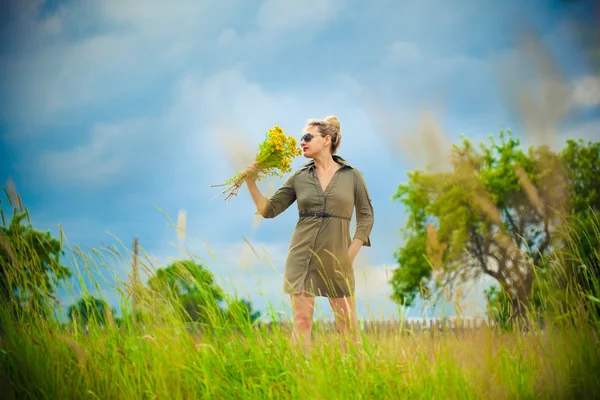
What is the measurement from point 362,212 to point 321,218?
1.38 feet

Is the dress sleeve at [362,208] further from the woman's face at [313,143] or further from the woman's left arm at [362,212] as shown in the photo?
the woman's face at [313,143]

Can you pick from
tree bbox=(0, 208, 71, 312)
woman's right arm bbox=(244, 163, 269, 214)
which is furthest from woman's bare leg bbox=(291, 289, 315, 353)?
tree bbox=(0, 208, 71, 312)

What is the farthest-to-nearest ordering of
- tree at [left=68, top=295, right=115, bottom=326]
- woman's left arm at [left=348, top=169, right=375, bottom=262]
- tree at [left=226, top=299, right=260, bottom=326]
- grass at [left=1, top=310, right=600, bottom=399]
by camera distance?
1. woman's left arm at [left=348, top=169, right=375, bottom=262]
2. tree at [left=68, top=295, right=115, bottom=326]
3. tree at [left=226, top=299, right=260, bottom=326]
4. grass at [left=1, top=310, right=600, bottom=399]

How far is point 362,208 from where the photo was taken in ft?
15.8

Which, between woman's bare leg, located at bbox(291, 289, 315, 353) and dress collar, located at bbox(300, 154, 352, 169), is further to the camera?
dress collar, located at bbox(300, 154, 352, 169)

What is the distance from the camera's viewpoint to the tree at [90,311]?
3848 mm

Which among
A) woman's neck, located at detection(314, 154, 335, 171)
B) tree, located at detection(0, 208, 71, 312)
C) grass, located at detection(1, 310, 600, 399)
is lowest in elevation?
grass, located at detection(1, 310, 600, 399)

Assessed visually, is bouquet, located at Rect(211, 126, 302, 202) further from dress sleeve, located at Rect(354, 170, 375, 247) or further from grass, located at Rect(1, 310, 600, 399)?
grass, located at Rect(1, 310, 600, 399)

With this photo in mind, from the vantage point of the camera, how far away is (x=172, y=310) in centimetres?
360

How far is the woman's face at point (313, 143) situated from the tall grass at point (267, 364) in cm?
172

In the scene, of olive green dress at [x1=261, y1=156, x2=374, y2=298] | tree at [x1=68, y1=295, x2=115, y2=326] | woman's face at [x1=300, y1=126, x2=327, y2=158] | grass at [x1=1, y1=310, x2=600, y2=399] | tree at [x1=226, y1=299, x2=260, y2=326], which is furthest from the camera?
woman's face at [x1=300, y1=126, x2=327, y2=158]

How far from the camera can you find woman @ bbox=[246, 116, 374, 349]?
14.6 feet

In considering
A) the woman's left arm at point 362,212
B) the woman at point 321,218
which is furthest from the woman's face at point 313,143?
the woman's left arm at point 362,212

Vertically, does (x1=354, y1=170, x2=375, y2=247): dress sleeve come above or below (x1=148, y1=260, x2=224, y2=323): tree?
above
